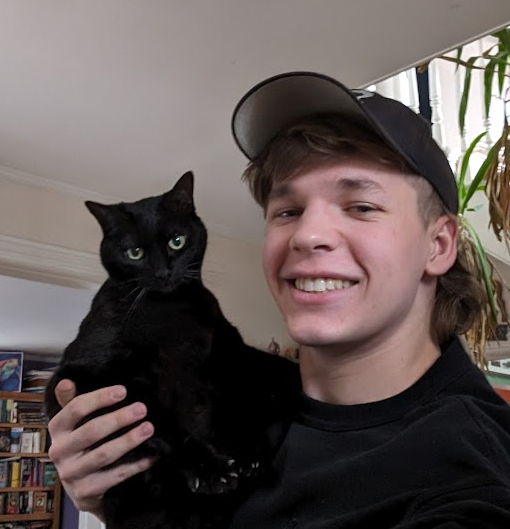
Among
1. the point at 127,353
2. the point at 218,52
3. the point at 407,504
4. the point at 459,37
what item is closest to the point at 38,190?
the point at 218,52

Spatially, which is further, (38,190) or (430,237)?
(38,190)

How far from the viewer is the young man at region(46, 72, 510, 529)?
757 millimetres

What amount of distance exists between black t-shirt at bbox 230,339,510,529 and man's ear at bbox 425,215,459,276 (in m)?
0.11

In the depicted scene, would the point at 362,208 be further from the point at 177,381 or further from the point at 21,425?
the point at 21,425

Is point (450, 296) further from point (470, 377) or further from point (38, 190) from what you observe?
point (38, 190)

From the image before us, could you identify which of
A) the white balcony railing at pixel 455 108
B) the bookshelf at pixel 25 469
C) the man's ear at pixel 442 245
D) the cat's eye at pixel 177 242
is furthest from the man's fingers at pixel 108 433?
the bookshelf at pixel 25 469

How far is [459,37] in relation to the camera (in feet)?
5.81

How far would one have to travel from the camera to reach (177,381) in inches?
35.6

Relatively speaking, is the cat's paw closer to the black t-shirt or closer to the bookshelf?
the black t-shirt

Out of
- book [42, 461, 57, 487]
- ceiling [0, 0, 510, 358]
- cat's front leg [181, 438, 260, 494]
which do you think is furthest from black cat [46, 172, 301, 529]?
book [42, 461, 57, 487]

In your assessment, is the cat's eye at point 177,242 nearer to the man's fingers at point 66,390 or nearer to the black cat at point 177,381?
the black cat at point 177,381

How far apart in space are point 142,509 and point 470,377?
1.49 ft

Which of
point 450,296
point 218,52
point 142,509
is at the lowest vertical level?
point 142,509

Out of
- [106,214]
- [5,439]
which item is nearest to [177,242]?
[106,214]
